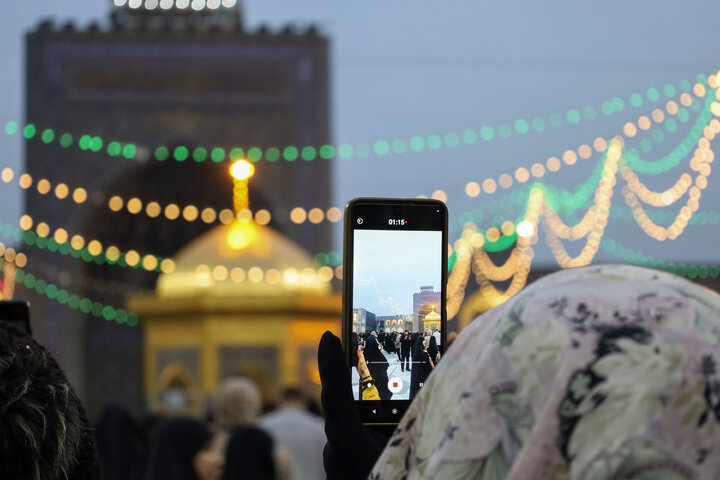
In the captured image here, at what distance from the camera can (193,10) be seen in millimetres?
12672

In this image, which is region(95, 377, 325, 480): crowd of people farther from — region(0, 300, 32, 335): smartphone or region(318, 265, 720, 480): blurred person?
region(318, 265, 720, 480): blurred person

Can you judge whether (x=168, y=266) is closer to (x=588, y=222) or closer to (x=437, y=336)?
(x=588, y=222)

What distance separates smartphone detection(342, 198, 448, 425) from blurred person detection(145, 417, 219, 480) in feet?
7.98

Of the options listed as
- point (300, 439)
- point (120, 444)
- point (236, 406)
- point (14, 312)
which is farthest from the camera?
point (120, 444)

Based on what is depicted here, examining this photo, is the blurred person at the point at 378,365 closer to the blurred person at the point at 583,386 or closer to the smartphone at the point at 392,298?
the smartphone at the point at 392,298

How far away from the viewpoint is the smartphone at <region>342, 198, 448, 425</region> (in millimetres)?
876

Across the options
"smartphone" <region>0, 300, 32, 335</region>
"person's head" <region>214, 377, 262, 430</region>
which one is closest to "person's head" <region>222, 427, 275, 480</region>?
"person's head" <region>214, 377, 262, 430</region>

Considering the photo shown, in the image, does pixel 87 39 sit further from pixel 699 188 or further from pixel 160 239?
pixel 699 188

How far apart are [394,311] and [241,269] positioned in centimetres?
1093

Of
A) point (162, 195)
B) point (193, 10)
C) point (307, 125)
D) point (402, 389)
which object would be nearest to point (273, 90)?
point (307, 125)

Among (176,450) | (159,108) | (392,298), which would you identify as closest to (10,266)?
(159,108)

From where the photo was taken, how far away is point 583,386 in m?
0.48

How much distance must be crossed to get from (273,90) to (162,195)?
358 cm

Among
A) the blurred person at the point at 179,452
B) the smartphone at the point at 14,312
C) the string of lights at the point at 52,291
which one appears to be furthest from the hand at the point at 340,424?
the string of lights at the point at 52,291
